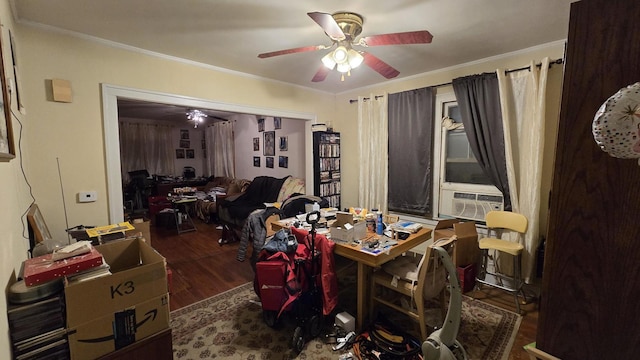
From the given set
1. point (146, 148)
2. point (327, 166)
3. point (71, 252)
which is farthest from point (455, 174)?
point (146, 148)

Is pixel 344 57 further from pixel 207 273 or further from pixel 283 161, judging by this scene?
pixel 283 161

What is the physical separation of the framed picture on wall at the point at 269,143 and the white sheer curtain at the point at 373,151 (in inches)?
89.6

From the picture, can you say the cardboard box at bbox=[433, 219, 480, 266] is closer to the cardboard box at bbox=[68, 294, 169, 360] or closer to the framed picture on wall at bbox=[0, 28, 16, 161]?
the cardboard box at bbox=[68, 294, 169, 360]

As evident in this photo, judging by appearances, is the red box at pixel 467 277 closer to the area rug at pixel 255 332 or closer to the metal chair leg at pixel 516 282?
the area rug at pixel 255 332

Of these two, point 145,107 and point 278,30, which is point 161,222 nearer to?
point 145,107

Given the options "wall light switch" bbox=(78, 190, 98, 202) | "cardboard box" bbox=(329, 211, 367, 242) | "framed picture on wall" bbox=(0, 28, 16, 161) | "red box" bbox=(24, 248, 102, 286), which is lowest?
"cardboard box" bbox=(329, 211, 367, 242)

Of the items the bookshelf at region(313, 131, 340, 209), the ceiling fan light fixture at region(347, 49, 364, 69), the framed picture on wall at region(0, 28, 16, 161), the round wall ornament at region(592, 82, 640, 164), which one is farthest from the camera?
the bookshelf at region(313, 131, 340, 209)

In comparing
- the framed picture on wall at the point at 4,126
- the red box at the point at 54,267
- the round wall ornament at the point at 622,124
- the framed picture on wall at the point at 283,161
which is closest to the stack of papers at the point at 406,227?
the round wall ornament at the point at 622,124

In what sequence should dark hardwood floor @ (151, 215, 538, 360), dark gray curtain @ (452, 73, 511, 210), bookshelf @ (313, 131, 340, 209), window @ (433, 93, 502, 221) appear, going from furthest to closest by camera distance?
bookshelf @ (313, 131, 340, 209) → window @ (433, 93, 502, 221) → dark gray curtain @ (452, 73, 511, 210) → dark hardwood floor @ (151, 215, 538, 360)

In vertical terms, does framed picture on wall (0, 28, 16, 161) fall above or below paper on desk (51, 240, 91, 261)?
above

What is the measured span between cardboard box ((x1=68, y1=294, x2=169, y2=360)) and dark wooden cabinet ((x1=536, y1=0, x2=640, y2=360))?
5.72 feet

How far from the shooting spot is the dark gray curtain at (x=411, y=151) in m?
3.43

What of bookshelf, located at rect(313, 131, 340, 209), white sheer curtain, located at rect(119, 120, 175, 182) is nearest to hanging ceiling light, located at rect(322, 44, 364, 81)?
bookshelf, located at rect(313, 131, 340, 209)

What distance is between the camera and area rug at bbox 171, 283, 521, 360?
194cm
